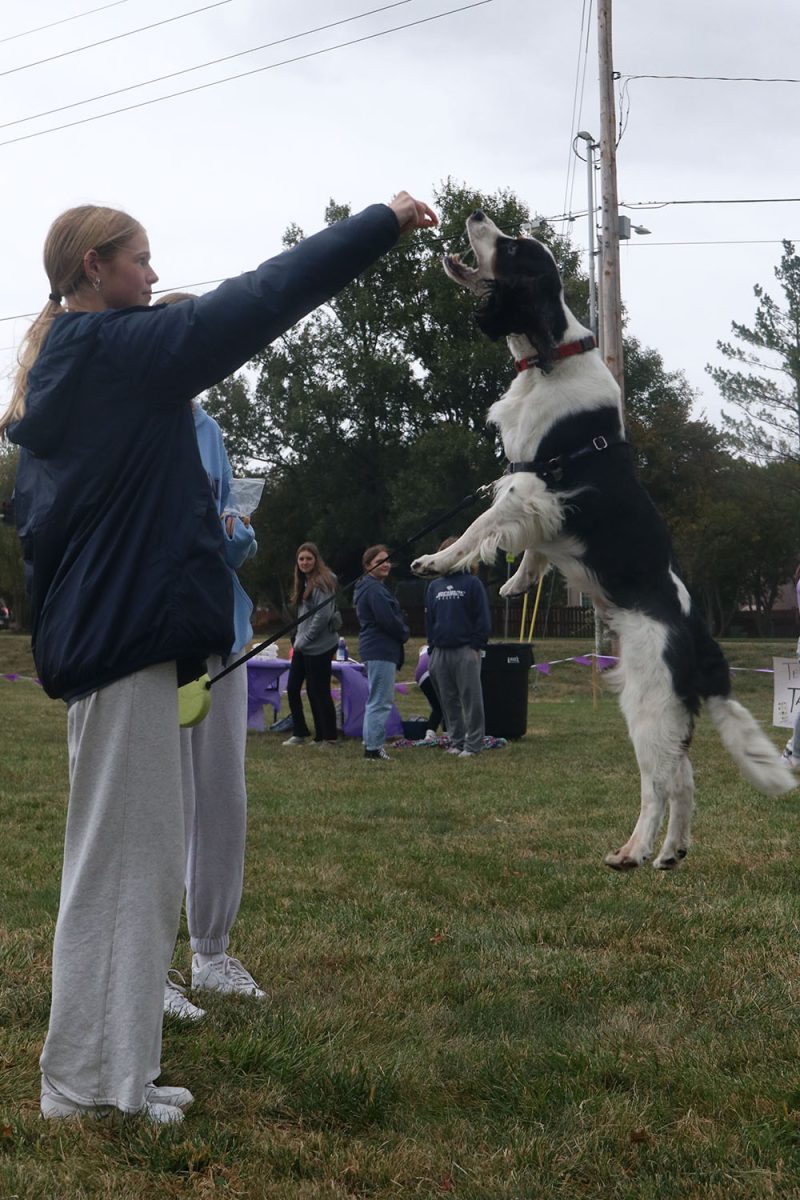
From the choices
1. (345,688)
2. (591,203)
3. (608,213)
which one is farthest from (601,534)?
(591,203)

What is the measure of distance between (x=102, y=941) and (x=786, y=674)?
35.8ft

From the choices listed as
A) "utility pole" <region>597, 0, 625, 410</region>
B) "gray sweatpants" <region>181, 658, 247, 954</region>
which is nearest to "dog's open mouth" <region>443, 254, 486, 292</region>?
"gray sweatpants" <region>181, 658, 247, 954</region>

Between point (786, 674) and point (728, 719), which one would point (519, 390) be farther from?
point (786, 674)

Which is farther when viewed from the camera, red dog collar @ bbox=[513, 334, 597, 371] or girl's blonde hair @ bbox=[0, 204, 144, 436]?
red dog collar @ bbox=[513, 334, 597, 371]

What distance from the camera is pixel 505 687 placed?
43.3 feet

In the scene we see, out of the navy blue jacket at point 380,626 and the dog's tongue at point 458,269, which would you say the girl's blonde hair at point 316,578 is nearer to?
the navy blue jacket at point 380,626

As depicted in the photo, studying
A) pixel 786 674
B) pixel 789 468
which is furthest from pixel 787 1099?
pixel 789 468

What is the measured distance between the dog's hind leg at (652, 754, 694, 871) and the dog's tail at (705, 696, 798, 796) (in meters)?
0.17

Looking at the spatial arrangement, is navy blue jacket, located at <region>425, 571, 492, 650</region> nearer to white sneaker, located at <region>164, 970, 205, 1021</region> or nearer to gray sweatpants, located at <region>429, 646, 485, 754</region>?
gray sweatpants, located at <region>429, 646, 485, 754</region>

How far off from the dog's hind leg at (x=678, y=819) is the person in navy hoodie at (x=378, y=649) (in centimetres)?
762

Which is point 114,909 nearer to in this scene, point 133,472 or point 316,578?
point 133,472

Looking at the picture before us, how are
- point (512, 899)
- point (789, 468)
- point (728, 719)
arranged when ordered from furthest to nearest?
point (789, 468), point (512, 899), point (728, 719)

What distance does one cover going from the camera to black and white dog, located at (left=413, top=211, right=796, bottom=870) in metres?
3.61

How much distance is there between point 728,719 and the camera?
3676mm
